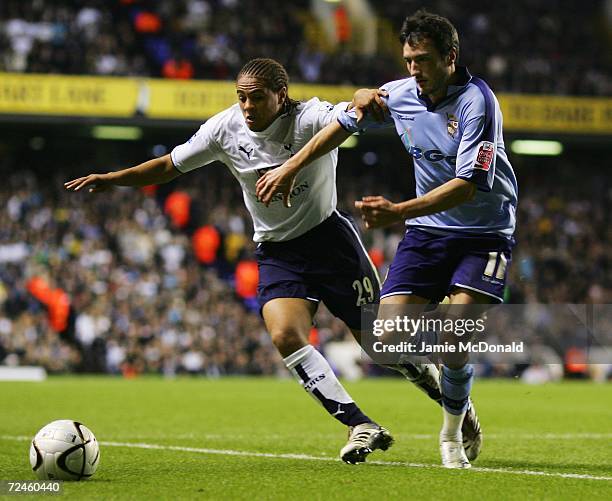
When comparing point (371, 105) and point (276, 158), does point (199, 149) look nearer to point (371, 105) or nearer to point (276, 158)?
point (276, 158)

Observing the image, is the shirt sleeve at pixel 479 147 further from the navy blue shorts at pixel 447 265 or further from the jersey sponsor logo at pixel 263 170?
the jersey sponsor logo at pixel 263 170

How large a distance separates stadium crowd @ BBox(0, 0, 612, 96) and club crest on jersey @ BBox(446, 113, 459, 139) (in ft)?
63.8

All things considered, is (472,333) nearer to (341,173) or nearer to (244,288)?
(244,288)

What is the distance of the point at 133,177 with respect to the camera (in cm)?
658

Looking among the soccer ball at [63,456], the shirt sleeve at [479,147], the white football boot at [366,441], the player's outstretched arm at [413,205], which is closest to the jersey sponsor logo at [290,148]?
the shirt sleeve at [479,147]

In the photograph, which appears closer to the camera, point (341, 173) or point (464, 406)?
point (464, 406)

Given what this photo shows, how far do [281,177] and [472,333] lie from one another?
4.42 ft

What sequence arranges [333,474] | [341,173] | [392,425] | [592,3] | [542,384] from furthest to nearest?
[592,3]
[341,173]
[542,384]
[392,425]
[333,474]

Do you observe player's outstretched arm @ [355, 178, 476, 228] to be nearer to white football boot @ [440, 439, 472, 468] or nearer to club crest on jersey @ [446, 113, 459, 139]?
club crest on jersey @ [446, 113, 459, 139]

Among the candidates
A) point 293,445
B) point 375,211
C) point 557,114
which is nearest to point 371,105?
point 375,211

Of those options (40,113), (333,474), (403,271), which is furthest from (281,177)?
(40,113)

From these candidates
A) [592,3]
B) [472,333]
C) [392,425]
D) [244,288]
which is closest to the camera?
[472,333]

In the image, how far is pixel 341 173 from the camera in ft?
→ 91.4

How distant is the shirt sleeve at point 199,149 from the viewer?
21.7 feet
